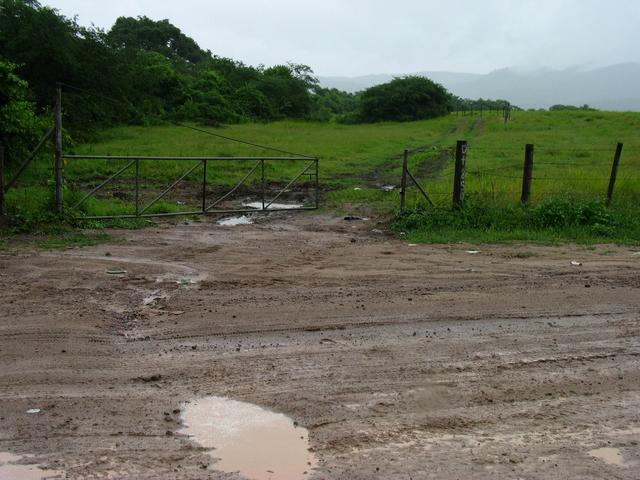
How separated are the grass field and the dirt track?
3.80 meters

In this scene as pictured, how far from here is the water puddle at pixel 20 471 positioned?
4066 millimetres

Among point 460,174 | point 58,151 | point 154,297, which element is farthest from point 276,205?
point 154,297

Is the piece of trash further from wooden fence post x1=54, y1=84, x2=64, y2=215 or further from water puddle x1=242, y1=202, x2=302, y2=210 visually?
water puddle x1=242, y1=202, x2=302, y2=210

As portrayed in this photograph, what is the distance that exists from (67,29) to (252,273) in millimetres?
27811

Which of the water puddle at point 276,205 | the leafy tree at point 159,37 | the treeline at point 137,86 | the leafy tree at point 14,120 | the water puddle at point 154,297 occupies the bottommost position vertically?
the water puddle at point 154,297

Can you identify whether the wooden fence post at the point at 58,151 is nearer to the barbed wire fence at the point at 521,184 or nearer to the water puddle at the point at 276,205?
the water puddle at the point at 276,205

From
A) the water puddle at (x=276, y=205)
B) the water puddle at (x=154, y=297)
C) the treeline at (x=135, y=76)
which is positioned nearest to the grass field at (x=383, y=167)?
the water puddle at (x=276, y=205)

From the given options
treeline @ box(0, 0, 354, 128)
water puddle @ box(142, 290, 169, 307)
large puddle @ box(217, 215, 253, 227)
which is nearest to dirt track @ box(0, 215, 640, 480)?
water puddle @ box(142, 290, 169, 307)

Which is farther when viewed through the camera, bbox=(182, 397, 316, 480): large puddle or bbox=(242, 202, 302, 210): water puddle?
bbox=(242, 202, 302, 210): water puddle

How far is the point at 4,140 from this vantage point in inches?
653

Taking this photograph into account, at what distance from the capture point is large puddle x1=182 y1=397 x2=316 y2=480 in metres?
4.30

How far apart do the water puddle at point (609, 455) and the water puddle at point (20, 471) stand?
141 inches

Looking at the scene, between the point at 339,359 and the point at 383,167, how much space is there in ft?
69.4

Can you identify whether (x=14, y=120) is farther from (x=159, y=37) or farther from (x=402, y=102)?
(x=159, y=37)
